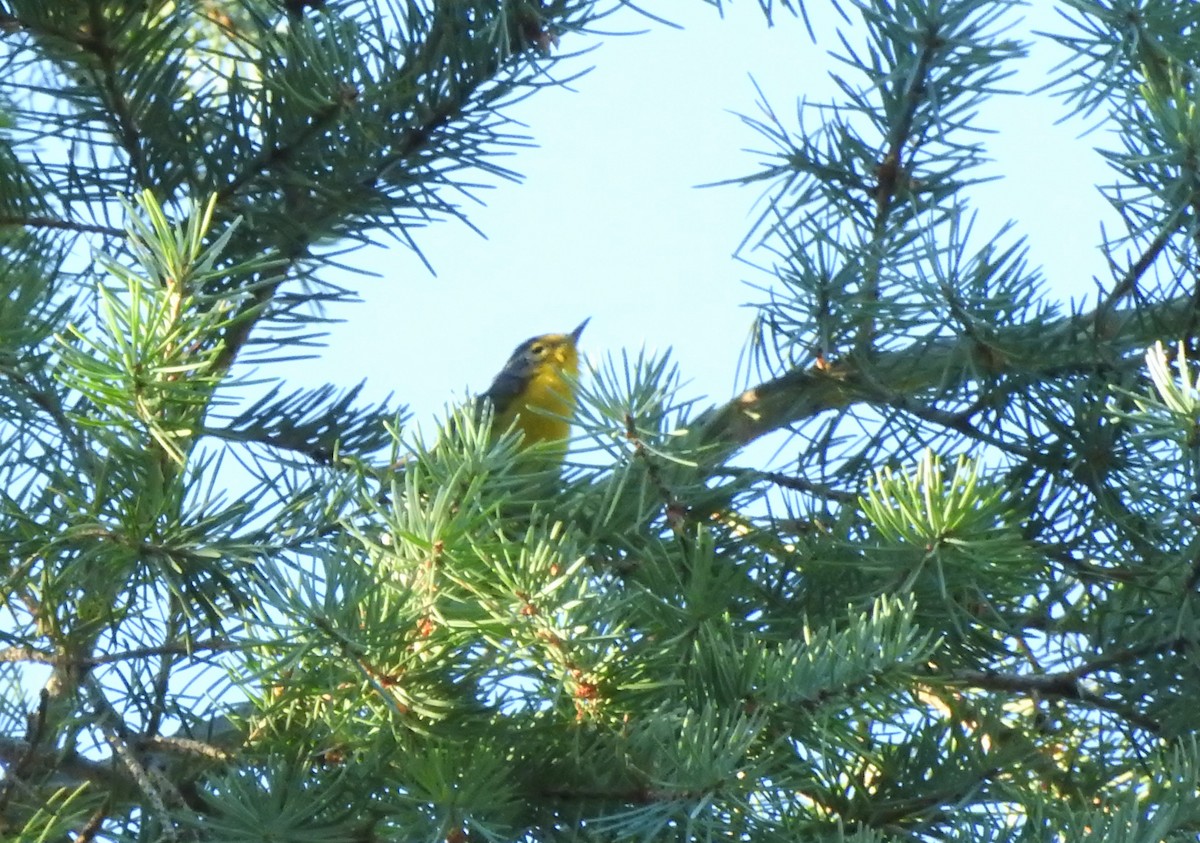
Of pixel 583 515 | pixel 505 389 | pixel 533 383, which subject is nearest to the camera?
pixel 583 515

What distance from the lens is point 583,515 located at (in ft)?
4.90

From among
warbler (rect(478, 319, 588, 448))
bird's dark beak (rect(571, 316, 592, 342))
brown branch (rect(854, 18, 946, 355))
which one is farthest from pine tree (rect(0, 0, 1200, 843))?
bird's dark beak (rect(571, 316, 592, 342))

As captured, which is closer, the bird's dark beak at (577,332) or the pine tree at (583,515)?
the pine tree at (583,515)

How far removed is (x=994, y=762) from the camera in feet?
4.31

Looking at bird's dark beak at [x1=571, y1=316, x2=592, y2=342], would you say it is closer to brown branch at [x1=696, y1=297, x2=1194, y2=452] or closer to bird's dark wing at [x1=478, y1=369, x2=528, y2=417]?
bird's dark wing at [x1=478, y1=369, x2=528, y2=417]

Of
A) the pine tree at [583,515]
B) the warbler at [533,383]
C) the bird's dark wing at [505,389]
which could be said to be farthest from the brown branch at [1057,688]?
the bird's dark wing at [505,389]

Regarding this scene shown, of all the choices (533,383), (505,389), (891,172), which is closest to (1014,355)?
(891,172)

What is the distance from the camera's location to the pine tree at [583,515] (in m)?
1.10

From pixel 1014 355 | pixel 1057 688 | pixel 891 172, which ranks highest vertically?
pixel 891 172

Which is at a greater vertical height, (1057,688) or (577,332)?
(577,332)

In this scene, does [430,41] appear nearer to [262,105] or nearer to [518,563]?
A: [262,105]

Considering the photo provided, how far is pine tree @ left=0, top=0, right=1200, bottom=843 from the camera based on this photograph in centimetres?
110

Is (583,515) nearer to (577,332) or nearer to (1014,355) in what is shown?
(1014,355)

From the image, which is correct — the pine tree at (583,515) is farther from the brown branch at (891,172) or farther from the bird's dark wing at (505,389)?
the bird's dark wing at (505,389)
